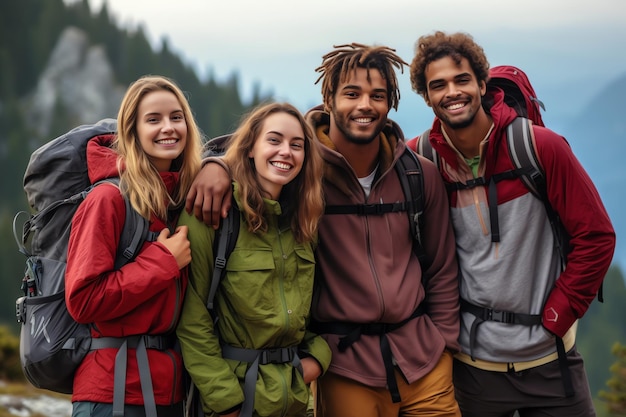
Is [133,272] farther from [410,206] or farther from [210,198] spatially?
[410,206]

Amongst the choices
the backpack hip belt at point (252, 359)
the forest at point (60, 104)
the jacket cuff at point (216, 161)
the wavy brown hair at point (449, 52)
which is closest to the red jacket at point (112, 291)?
the backpack hip belt at point (252, 359)

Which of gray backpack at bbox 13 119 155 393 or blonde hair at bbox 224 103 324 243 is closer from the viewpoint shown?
gray backpack at bbox 13 119 155 393

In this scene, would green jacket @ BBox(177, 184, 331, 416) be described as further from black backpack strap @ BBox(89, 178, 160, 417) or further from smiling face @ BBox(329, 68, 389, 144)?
smiling face @ BBox(329, 68, 389, 144)

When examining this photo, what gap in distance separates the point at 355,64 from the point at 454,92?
80cm

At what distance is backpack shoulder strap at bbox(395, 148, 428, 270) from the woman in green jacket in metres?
0.80

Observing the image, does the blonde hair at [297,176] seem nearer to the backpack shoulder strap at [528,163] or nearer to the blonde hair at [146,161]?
the blonde hair at [146,161]

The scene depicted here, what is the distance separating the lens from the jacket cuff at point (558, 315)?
526 cm

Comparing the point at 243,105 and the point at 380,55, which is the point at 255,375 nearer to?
the point at 380,55

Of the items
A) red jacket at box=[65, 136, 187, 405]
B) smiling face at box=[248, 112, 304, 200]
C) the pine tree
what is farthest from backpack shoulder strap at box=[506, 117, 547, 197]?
the pine tree

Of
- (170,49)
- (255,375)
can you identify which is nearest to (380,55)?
(255,375)

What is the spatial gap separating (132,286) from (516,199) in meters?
2.87

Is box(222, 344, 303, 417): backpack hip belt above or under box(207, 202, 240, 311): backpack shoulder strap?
under

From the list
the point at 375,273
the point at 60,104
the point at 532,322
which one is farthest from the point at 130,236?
the point at 60,104

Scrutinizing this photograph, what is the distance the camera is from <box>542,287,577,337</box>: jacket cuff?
17.3ft
